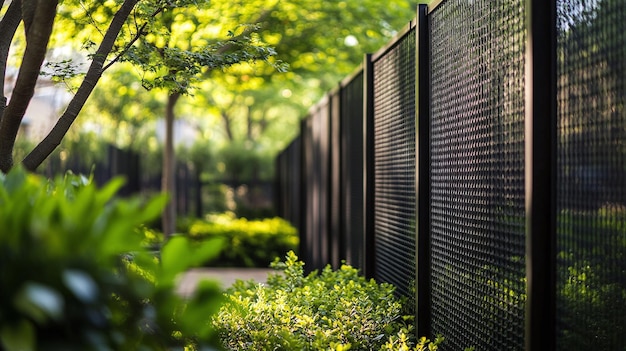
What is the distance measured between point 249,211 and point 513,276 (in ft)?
65.0

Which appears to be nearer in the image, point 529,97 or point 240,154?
point 529,97

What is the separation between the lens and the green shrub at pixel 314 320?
4398 millimetres

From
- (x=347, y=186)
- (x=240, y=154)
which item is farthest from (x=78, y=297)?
(x=240, y=154)

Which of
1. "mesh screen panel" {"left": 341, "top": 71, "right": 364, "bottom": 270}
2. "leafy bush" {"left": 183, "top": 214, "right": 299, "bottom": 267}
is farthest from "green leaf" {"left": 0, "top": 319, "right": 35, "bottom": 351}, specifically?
"leafy bush" {"left": 183, "top": 214, "right": 299, "bottom": 267}

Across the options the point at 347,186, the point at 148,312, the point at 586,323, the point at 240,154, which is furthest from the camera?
the point at 240,154

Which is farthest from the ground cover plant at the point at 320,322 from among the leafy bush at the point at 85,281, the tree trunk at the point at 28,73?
the tree trunk at the point at 28,73

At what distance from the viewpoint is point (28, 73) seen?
463cm

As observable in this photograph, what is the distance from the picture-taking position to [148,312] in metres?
2.66

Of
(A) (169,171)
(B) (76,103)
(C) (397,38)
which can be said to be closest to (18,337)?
(B) (76,103)

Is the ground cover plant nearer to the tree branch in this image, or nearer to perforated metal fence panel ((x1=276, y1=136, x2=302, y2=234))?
the tree branch

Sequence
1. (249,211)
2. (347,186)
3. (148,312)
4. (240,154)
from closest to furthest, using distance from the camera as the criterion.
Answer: (148,312) → (347,186) → (249,211) → (240,154)

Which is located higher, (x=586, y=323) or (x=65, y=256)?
(x=65, y=256)

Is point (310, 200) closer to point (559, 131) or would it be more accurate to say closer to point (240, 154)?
point (559, 131)

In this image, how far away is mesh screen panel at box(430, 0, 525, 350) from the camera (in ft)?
11.3
